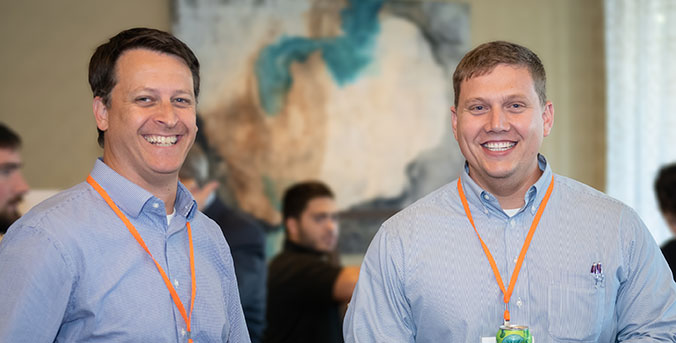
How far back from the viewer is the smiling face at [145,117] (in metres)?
2.00

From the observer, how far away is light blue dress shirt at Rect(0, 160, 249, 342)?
1.71 metres

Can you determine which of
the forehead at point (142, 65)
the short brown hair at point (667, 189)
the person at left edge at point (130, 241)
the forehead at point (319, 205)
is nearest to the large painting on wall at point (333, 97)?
the forehead at point (319, 205)

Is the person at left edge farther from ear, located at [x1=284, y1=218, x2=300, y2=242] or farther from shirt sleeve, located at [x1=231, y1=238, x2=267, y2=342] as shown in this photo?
ear, located at [x1=284, y1=218, x2=300, y2=242]

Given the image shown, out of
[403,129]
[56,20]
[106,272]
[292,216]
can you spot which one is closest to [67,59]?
[56,20]

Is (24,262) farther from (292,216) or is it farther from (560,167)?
(560,167)

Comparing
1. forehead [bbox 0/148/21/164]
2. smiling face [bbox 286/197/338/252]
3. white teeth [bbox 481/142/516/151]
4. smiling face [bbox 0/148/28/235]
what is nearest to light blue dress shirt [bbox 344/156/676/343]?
white teeth [bbox 481/142/516/151]

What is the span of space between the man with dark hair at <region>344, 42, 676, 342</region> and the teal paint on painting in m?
2.98

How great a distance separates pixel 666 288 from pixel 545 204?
40cm

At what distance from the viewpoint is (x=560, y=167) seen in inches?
233

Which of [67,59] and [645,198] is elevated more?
[67,59]

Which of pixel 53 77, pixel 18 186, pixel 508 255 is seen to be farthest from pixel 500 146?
pixel 53 77

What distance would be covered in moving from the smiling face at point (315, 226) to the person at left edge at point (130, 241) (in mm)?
1860

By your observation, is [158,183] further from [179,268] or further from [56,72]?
[56,72]

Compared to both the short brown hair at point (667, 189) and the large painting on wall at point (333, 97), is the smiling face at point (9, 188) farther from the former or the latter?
the short brown hair at point (667, 189)
